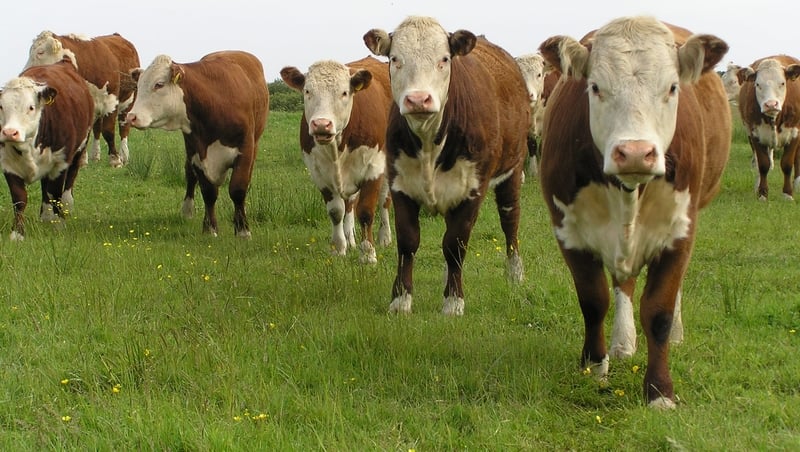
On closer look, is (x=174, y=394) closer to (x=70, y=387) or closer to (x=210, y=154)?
(x=70, y=387)

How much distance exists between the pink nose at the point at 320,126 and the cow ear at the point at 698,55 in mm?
4196

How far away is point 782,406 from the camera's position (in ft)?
14.7

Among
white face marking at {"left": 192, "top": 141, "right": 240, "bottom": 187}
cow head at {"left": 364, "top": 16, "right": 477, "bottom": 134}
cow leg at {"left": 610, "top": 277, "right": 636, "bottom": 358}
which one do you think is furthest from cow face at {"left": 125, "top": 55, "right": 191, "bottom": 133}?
cow leg at {"left": 610, "top": 277, "right": 636, "bottom": 358}

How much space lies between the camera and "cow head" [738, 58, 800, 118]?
13.1m

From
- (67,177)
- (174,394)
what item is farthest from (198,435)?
(67,177)

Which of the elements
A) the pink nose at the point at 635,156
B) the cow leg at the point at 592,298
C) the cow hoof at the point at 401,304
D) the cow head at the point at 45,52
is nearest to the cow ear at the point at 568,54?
the pink nose at the point at 635,156

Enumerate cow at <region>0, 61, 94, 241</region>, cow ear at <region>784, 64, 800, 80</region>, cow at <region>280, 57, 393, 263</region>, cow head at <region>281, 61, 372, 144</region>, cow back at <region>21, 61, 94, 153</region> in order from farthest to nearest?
cow ear at <region>784, 64, 800, 80</region>
cow back at <region>21, 61, 94, 153</region>
cow at <region>0, 61, 94, 241</region>
cow at <region>280, 57, 393, 263</region>
cow head at <region>281, 61, 372, 144</region>

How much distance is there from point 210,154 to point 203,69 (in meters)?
1.04

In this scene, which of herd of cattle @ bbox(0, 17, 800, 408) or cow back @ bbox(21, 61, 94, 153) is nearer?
herd of cattle @ bbox(0, 17, 800, 408)

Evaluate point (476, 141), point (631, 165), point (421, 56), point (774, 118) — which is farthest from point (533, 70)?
point (631, 165)

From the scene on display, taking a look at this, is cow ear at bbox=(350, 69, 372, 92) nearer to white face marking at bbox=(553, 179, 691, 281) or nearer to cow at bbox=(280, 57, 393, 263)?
cow at bbox=(280, 57, 393, 263)

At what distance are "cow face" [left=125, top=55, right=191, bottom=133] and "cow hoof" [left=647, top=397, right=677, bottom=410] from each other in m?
6.99

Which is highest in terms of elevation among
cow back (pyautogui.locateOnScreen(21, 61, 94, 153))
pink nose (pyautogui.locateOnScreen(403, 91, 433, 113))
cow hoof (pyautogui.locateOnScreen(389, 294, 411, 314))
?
pink nose (pyautogui.locateOnScreen(403, 91, 433, 113))

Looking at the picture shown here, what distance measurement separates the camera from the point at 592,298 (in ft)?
16.5
